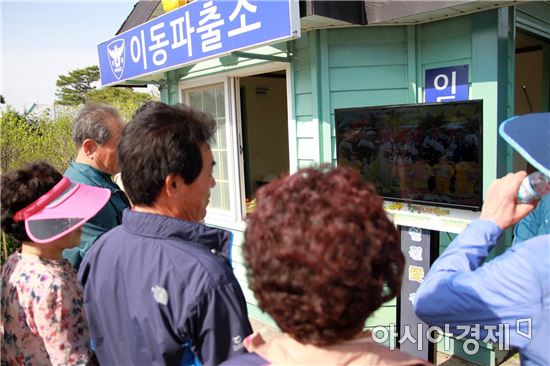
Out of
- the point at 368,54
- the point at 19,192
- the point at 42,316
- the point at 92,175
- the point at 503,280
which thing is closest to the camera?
the point at 503,280

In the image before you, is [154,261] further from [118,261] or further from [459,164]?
[459,164]

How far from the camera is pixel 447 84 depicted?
302 centimetres

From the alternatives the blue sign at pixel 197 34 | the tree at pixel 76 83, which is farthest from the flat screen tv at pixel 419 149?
the tree at pixel 76 83

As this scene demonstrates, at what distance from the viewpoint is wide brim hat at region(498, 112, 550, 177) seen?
0.99 m

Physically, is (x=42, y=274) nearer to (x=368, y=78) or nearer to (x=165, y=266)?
(x=165, y=266)

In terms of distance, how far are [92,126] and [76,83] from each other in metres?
35.6

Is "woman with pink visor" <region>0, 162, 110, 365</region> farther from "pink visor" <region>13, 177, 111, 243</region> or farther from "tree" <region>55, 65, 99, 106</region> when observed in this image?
"tree" <region>55, 65, 99, 106</region>

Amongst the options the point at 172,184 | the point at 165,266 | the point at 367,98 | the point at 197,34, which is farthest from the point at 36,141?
the point at 165,266

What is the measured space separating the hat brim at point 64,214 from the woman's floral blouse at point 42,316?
3.8 inches

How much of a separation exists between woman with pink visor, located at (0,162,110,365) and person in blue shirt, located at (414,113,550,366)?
1088 millimetres

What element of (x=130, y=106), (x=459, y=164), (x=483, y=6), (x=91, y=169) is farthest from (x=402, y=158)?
(x=130, y=106)

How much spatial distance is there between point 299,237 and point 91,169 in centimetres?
176

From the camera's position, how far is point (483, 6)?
8.53ft

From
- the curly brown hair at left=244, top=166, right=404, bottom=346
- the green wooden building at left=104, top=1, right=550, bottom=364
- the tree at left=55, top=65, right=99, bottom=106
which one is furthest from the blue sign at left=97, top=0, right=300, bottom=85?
the tree at left=55, top=65, right=99, bottom=106
